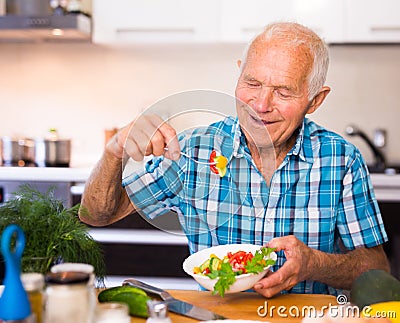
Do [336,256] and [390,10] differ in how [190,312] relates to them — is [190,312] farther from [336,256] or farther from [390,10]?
[390,10]

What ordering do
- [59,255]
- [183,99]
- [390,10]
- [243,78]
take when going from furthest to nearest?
1. [390,10]
2. [243,78]
3. [183,99]
4. [59,255]

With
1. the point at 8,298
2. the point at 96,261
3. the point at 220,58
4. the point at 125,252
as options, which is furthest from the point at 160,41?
the point at 8,298

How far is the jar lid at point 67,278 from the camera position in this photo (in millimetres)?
937

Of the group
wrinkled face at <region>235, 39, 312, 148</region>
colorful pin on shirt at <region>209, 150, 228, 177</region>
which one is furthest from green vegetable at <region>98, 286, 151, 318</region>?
wrinkled face at <region>235, 39, 312, 148</region>

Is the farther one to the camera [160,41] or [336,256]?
[160,41]

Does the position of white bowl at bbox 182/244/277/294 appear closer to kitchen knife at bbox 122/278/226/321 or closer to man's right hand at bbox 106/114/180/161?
kitchen knife at bbox 122/278/226/321

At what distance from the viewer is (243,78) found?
1.68m

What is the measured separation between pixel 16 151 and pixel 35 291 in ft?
7.44

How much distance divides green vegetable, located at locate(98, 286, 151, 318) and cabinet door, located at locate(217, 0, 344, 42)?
194 centimetres

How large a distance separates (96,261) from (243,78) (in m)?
0.67

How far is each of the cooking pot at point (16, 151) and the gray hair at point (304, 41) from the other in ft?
5.59

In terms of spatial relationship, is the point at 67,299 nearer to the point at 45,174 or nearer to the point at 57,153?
the point at 45,174

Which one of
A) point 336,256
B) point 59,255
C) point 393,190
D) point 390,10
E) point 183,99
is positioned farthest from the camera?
point 390,10

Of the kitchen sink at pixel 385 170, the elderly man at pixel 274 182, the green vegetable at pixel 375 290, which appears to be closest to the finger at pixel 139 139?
the elderly man at pixel 274 182
